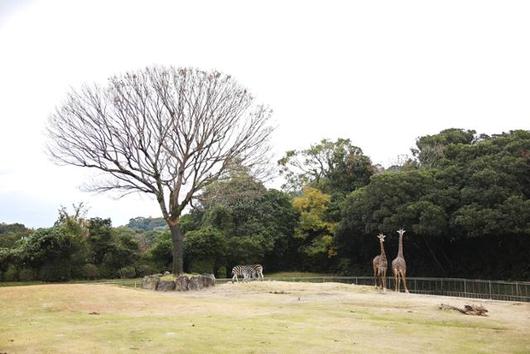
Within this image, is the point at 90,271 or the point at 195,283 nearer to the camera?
the point at 195,283

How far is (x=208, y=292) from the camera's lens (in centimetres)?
2219

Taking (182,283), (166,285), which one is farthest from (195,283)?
(166,285)

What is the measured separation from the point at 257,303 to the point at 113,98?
1335cm

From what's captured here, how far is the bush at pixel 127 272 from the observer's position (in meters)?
31.0

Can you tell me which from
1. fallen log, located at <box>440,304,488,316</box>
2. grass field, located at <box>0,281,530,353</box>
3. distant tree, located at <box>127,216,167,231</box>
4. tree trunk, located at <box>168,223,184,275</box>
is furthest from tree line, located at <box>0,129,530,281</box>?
distant tree, located at <box>127,216,167,231</box>

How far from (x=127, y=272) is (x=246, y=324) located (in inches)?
821

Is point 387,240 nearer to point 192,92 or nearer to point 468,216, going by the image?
point 468,216

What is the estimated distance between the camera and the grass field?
911 cm

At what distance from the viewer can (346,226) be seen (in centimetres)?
3375

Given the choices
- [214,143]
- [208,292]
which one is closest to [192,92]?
[214,143]

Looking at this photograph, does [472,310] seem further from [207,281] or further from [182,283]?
[207,281]

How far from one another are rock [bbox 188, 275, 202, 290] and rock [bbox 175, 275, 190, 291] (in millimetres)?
168

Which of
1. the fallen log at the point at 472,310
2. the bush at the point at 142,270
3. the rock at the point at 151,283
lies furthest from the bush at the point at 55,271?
the fallen log at the point at 472,310

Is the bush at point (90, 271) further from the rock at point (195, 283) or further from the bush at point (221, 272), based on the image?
the bush at point (221, 272)
